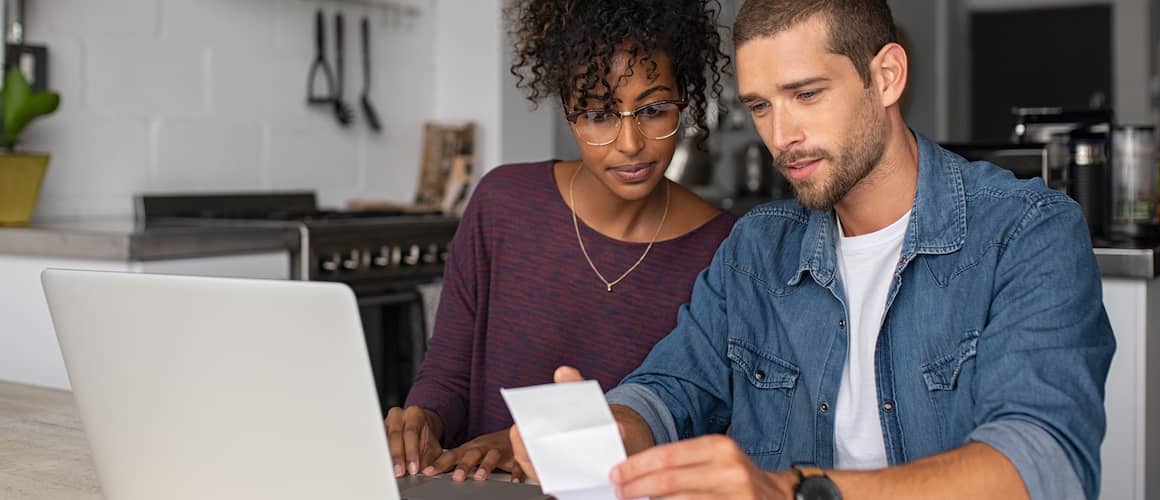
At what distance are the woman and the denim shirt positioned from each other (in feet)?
0.61

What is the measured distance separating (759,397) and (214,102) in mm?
2290

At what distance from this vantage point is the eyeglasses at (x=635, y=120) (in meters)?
1.61

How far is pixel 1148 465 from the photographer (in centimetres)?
208

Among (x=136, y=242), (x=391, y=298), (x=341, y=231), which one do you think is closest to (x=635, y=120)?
(x=136, y=242)

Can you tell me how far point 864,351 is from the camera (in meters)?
1.39

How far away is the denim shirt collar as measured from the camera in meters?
1.32

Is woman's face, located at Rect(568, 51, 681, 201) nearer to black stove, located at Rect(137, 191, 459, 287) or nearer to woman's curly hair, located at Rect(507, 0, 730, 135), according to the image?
woman's curly hair, located at Rect(507, 0, 730, 135)

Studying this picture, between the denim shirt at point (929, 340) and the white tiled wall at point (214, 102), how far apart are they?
6.66 ft

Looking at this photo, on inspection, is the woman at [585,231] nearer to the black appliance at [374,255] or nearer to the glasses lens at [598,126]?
the glasses lens at [598,126]

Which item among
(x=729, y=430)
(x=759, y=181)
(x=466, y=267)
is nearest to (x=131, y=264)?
(x=466, y=267)

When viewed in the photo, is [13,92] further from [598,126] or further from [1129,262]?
[1129,262]

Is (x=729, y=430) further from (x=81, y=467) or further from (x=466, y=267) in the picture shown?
(x=81, y=467)

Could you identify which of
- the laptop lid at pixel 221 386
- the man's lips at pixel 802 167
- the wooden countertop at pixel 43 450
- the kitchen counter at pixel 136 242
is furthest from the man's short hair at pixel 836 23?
the kitchen counter at pixel 136 242

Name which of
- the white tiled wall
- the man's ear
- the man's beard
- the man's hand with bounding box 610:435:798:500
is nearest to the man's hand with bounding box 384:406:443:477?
the man's hand with bounding box 610:435:798:500
